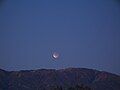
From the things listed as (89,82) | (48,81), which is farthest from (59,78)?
(89,82)

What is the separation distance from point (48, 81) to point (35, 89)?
14.6 ft

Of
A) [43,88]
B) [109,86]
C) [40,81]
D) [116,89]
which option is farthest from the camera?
[40,81]

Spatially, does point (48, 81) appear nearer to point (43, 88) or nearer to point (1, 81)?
point (43, 88)

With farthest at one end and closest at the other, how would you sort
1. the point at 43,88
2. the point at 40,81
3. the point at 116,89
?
the point at 40,81, the point at 43,88, the point at 116,89

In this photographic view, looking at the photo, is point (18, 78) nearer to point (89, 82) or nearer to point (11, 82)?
point (11, 82)

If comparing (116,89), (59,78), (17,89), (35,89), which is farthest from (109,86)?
(17,89)

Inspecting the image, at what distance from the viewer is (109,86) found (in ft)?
218

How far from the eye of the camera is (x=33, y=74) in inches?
2820

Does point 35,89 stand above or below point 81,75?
below

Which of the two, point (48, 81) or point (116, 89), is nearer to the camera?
point (116, 89)

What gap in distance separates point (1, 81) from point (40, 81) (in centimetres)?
1104

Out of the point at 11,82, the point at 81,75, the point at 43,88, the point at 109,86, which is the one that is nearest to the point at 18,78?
the point at 11,82

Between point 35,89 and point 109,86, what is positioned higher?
point 109,86

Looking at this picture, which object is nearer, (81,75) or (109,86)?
(109,86)
